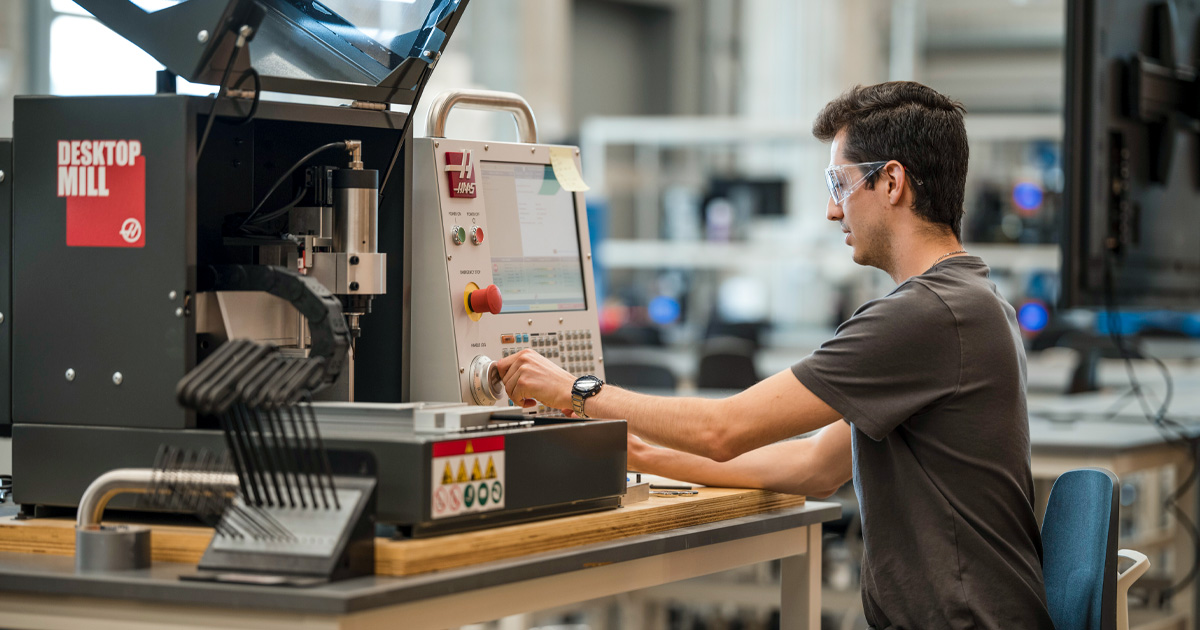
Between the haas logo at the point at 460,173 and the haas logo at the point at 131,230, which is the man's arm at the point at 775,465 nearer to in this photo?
the haas logo at the point at 460,173

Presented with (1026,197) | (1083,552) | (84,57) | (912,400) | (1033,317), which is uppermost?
(84,57)

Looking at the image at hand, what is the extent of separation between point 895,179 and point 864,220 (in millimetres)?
77

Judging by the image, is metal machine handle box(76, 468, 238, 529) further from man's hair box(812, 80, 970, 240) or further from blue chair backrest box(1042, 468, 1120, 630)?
blue chair backrest box(1042, 468, 1120, 630)

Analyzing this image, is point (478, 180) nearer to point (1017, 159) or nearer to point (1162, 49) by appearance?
A: point (1162, 49)

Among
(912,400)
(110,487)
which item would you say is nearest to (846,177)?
(912,400)

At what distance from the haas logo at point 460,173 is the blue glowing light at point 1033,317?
7.67m

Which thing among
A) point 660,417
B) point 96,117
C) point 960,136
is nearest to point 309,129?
point 96,117

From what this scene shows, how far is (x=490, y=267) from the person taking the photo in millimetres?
2070

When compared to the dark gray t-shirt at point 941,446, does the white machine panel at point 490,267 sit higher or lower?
higher

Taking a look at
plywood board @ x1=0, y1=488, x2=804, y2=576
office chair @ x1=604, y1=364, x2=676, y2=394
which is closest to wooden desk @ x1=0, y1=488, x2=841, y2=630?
plywood board @ x1=0, y1=488, x2=804, y2=576

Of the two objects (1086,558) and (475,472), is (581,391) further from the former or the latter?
(1086,558)

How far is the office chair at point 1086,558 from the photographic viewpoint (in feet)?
5.90

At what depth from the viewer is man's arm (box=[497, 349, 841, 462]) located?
5.85ft

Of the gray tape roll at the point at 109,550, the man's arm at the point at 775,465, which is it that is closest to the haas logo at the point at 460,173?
the man's arm at the point at 775,465
